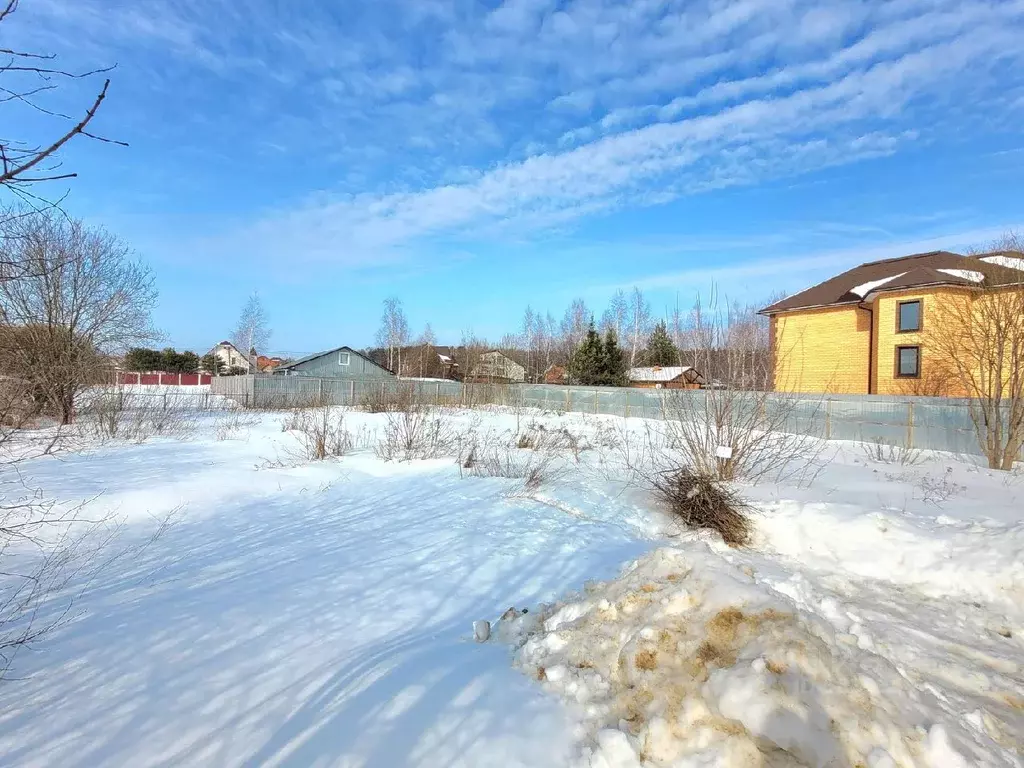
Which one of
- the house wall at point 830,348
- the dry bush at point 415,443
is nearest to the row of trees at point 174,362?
the dry bush at point 415,443

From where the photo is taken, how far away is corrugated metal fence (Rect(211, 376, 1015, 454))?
13617 millimetres

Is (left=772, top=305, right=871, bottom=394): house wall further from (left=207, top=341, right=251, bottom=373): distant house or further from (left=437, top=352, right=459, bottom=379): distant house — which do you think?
(left=207, top=341, right=251, bottom=373): distant house

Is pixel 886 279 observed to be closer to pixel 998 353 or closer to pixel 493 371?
pixel 998 353

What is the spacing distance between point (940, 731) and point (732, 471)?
5.53 metres

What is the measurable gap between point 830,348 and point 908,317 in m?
4.02

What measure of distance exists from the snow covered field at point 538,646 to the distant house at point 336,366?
118 ft

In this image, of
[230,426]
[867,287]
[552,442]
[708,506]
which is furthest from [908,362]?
[230,426]

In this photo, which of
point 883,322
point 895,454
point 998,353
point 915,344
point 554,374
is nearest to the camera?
point 998,353

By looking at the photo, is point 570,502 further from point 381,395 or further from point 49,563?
point 381,395

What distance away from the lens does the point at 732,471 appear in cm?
726

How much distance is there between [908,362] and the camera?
20844 mm

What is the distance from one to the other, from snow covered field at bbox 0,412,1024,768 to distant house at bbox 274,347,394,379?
118 ft

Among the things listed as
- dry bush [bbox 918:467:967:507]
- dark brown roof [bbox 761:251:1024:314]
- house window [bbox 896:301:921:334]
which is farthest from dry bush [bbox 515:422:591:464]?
house window [bbox 896:301:921:334]

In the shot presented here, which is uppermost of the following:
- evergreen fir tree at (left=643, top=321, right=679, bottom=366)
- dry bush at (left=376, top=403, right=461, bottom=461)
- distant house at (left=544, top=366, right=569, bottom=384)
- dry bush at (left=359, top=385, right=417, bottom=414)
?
evergreen fir tree at (left=643, top=321, right=679, bottom=366)
